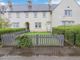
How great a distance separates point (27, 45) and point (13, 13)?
32275mm

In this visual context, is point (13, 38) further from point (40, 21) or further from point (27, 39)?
point (40, 21)

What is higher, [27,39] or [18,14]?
[18,14]

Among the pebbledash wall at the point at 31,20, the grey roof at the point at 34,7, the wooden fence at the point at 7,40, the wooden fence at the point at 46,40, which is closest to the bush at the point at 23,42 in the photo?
the wooden fence at the point at 46,40

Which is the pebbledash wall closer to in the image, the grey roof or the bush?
the grey roof

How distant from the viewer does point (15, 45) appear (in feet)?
50.3

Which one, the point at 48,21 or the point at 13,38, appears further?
the point at 48,21

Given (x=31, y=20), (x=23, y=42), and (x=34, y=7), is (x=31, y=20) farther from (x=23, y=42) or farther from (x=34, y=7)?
(x=23, y=42)

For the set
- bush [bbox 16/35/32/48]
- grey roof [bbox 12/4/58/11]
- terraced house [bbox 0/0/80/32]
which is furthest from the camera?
grey roof [bbox 12/4/58/11]

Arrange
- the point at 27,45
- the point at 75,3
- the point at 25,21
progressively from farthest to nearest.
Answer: the point at 25,21, the point at 75,3, the point at 27,45

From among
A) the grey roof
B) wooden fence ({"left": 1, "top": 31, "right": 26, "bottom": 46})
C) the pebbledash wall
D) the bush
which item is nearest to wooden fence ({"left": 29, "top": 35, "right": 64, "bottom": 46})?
the bush

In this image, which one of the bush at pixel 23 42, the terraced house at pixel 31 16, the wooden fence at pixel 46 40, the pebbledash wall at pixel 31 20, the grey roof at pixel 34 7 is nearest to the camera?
the bush at pixel 23 42

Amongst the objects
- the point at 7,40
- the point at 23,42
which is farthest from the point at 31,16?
the point at 23,42

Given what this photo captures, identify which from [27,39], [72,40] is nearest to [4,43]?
[27,39]

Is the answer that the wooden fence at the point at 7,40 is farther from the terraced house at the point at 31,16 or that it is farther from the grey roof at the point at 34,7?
the grey roof at the point at 34,7
